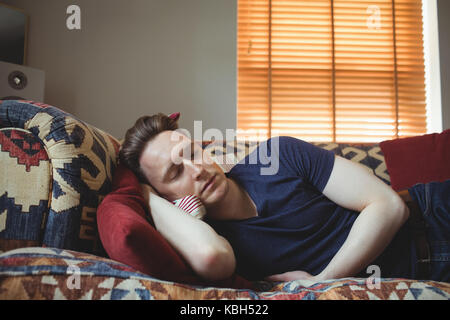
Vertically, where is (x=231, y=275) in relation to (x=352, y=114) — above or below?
below

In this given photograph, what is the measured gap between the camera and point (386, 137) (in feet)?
8.95

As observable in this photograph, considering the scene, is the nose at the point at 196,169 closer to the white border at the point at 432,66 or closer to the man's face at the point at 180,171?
the man's face at the point at 180,171

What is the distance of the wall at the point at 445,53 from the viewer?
2.68m

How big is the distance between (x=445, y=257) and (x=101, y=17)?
252 cm

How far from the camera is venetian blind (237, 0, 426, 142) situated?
2.64 metres

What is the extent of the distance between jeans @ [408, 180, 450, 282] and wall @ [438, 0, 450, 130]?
6.87 feet

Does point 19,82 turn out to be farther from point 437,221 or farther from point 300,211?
point 437,221

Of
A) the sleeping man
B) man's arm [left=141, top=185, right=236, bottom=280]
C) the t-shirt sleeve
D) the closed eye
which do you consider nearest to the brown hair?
the sleeping man

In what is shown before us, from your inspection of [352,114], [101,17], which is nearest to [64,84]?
[101,17]

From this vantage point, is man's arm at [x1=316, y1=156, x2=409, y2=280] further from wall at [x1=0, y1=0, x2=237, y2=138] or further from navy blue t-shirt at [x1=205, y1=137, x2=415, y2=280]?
wall at [x1=0, y1=0, x2=237, y2=138]

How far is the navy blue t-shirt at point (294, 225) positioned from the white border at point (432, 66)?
2268mm

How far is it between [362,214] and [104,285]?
660 millimetres
